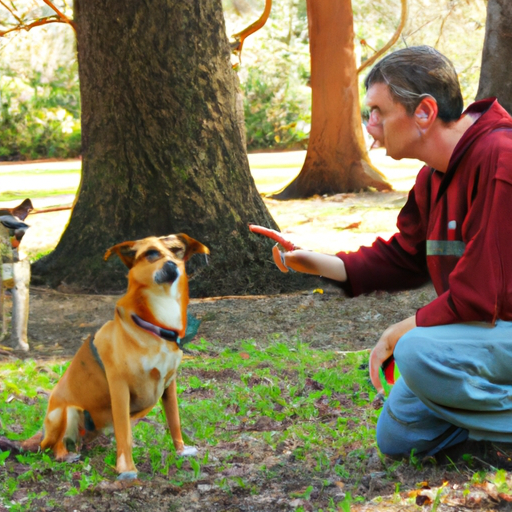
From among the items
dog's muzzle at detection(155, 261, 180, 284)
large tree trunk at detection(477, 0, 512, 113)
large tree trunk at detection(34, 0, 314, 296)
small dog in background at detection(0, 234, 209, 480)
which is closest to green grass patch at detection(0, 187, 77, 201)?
large tree trunk at detection(34, 0, 314, 296)

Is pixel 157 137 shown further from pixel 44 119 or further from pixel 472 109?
pixel 44 119

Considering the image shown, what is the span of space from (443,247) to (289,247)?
0.74 m

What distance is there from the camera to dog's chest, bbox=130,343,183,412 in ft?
9.18

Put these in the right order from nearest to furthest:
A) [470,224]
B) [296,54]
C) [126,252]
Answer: [470,224], [126,252], [296,54]

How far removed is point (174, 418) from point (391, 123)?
138cm

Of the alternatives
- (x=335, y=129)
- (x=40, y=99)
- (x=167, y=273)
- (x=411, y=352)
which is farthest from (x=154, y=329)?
(x=40, y=99)

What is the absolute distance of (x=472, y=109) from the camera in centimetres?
293

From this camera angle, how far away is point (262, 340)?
5.23m

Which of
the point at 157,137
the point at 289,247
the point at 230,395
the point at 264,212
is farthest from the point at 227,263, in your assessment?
the point at 289,247

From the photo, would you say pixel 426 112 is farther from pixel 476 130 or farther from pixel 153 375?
pixel 153 375

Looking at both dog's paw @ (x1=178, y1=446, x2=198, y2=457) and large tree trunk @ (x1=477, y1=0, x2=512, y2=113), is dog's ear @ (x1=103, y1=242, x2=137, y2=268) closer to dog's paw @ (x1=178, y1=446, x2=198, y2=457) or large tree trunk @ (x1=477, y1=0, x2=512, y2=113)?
dog's paw @ (x1=178, y1=446, x2=198, y2=457)

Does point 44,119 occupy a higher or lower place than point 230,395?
higher

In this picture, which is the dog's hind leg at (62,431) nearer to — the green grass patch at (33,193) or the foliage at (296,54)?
the green grass patch at (33,193)

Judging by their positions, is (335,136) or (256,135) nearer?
(335,136)
